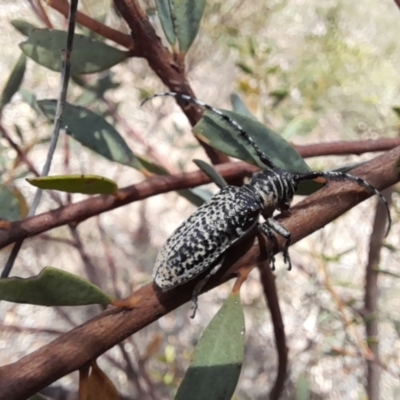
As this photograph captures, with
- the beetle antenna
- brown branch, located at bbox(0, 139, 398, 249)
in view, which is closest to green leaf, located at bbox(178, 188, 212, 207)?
brown branch, located at bbox(0, 139, 398, 249)

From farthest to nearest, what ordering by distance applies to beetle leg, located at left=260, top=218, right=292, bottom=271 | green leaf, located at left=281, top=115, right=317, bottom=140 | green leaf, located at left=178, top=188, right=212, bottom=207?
1. green leaf, located at left=281, top=115, right=317, bottom=140
2. green leaf, located at left=178, top=188, right=212, bottom=207
3. beetle leg, located at left=260, top=218, right=292, bottom=271

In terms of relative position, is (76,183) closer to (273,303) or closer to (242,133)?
(242,133)

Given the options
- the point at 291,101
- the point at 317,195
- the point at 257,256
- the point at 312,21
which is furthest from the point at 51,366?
the point at 312,21

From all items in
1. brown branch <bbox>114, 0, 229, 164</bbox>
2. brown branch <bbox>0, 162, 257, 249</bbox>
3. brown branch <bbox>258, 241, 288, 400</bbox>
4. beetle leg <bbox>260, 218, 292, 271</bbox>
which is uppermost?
brown branch <bbox>114, 0, 229, 164</bbox>

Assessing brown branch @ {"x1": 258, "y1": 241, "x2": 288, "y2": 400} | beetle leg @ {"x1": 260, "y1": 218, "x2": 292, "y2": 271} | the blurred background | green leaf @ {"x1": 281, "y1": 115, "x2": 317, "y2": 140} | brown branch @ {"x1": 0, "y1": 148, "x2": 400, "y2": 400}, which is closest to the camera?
brown branch @ {"x1": 0, "y1": 148, "x2": 400, "y2": 400}

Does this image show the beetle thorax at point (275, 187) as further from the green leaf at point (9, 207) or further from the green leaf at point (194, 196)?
the green leaf at point (9, 207)

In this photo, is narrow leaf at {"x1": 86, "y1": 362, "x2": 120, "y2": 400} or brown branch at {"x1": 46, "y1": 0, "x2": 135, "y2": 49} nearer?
narrow leaf at {"x1": 86, "y1": 362, "x2": 120, "y2": 400}

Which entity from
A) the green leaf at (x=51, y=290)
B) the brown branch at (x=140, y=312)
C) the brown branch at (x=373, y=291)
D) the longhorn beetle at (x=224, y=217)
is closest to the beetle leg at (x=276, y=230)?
the brown branch at (x=140, y=312)

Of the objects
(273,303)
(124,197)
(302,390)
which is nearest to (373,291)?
(302,390)

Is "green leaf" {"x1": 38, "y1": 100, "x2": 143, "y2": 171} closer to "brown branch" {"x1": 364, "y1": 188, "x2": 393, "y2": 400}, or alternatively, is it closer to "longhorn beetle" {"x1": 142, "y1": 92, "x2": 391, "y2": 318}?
"longhorn beetle" {"x1": 142, "y1": 92, "x2": 391, "y2": 318}
